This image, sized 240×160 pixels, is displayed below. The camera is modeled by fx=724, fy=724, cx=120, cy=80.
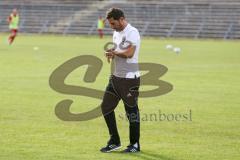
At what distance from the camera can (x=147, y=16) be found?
62.2 meters

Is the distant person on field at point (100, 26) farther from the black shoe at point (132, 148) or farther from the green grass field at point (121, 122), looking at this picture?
the black shoe at point (132, 148)

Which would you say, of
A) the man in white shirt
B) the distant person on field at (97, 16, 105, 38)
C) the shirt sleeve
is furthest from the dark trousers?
the distant person on field at (97, 16, 105, 38)

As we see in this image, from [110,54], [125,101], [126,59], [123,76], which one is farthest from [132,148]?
[110,54]

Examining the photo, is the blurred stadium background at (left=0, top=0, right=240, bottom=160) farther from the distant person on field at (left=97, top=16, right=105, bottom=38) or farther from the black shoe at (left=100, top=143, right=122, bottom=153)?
the distant person on field at (left=97, top=16, right=105, bottom=38)

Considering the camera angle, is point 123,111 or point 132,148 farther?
point 123,111

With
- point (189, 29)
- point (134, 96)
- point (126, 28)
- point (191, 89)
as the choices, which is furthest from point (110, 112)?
point (189, 29)

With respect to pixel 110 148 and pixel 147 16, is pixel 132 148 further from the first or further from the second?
pixel 147 16

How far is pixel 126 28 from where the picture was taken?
425 inches

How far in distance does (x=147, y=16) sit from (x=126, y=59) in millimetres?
51690

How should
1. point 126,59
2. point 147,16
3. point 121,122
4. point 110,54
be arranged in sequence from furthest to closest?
1. point 147,16
2. point 121,122
3. point 126,59
4. point 110,54

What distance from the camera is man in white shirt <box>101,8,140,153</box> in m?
10.7

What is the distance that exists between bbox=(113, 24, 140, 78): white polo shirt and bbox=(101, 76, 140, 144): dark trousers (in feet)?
0.32

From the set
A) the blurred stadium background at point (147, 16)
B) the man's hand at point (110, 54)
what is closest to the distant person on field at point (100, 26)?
the blurred stadium background at point (147, 16)

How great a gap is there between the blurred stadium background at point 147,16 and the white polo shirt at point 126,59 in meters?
47.3
